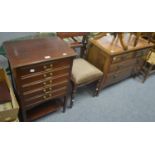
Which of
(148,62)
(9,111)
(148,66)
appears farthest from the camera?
(148,66)

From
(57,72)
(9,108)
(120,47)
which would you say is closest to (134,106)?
(120,47)

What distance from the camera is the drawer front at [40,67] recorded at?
49.4 inches

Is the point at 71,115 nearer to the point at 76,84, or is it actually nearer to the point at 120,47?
the point at 76,84

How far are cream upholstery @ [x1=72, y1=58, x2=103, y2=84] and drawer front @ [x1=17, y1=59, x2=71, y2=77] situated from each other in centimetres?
34

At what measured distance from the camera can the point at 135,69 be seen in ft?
8.00

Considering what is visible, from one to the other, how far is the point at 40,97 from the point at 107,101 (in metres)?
0.94

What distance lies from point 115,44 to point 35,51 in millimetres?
1016

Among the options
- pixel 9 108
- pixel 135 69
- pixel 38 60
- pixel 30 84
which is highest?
pixel 38 60

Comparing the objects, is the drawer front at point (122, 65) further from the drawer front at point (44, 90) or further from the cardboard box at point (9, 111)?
the cardboard box at point (9, 111)

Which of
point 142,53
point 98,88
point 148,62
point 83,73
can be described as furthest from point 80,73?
point 148,62

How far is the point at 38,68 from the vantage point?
Result: 1.32 metres

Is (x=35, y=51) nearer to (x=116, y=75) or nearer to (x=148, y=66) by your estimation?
(x=116, y=75)

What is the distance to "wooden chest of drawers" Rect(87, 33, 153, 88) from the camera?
192 cm

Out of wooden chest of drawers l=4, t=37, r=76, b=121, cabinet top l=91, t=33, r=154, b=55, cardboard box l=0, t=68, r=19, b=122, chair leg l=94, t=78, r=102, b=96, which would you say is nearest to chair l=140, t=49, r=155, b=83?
cabinet top l=91, t=33, r=154, b=55
